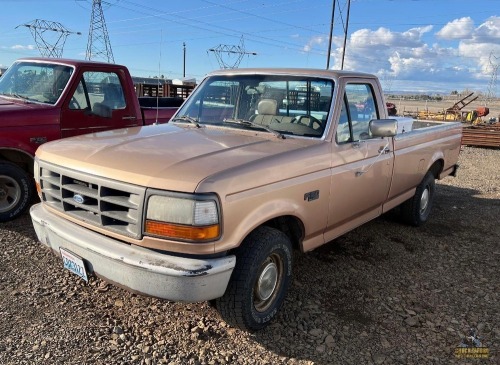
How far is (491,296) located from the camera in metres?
4.00

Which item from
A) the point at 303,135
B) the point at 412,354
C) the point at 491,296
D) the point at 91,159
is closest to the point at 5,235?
the point at 91,159

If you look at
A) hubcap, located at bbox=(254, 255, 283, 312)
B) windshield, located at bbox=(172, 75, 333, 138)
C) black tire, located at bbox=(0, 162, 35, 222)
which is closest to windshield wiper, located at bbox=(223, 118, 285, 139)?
windshield, located at bbox=(172, 75, 333, 138)

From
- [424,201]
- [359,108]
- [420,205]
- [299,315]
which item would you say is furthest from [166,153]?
[424,201]

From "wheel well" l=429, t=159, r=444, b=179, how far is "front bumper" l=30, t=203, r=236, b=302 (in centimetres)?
439

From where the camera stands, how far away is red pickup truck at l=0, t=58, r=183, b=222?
5.04 meters

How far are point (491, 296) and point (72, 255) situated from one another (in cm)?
365

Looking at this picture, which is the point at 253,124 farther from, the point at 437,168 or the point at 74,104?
the point at 437,168

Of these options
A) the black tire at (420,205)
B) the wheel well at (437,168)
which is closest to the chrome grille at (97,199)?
the black tire at (420,205)

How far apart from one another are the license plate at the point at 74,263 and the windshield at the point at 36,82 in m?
3.04

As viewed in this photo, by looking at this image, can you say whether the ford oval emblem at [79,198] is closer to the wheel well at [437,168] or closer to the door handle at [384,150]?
the door handle at [384,150]

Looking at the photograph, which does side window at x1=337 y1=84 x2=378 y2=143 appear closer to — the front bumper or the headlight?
the headlight

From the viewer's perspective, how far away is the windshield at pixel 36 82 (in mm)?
5590

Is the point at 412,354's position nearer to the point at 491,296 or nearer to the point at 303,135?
the point at 491,296

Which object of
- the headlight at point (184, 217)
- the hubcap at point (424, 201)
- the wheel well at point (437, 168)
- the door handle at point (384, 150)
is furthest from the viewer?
the wheel well at point (437, 168)
